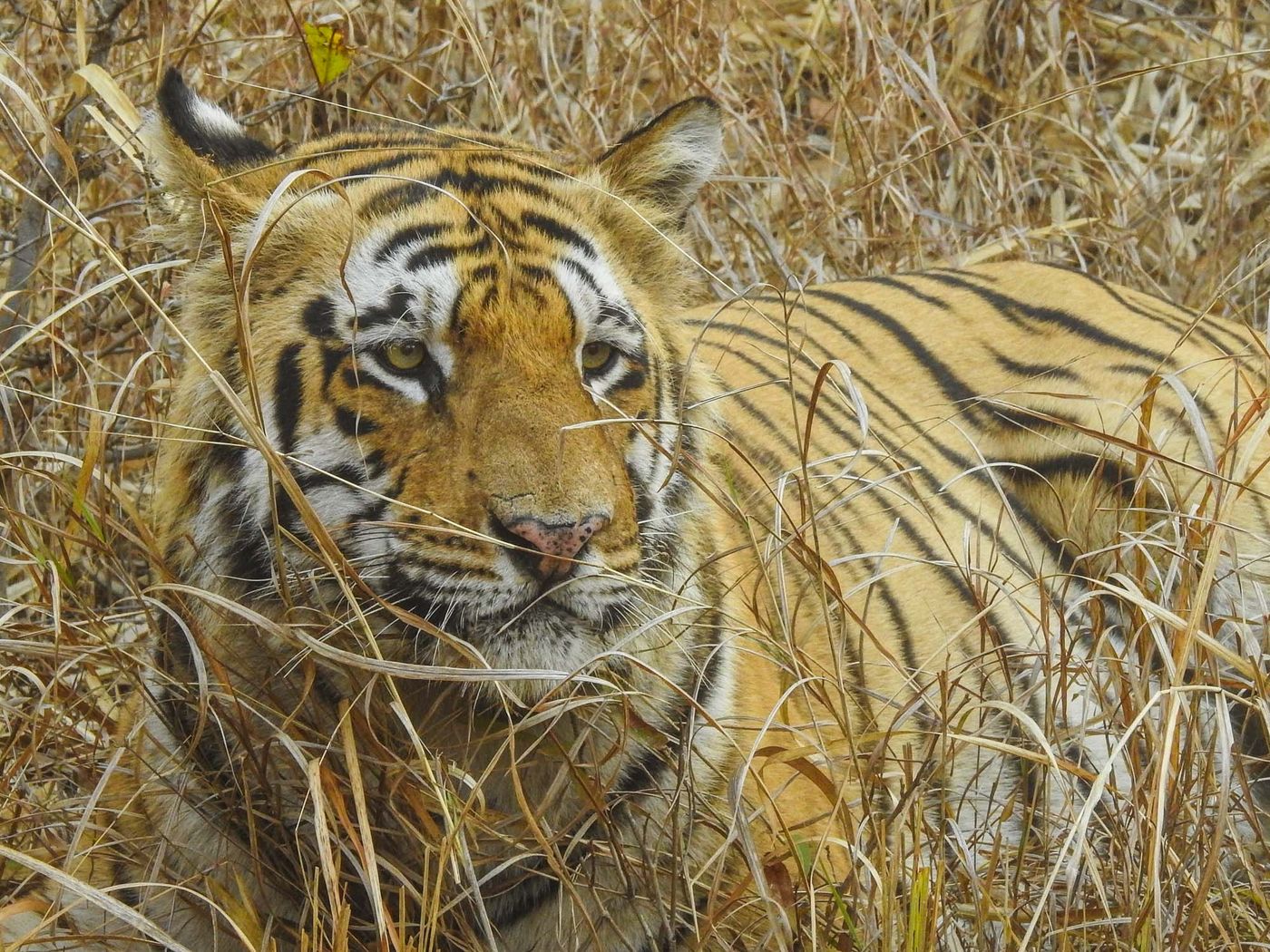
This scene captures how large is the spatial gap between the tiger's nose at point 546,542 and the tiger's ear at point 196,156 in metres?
0.59

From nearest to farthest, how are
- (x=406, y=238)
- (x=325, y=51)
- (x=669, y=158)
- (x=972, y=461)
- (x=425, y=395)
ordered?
1. (x=425, y=395)
2. (x=406, y=238)
3. (x=669, y=158)
4. (x=325, y=51)
5. (x=972, y=461)

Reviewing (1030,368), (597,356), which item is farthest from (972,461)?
(597,356)

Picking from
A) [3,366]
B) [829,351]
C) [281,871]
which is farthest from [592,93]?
[281,871]

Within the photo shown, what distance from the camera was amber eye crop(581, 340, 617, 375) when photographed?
197cm

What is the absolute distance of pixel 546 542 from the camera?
1.68 meters

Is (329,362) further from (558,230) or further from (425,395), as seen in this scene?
(558,230)

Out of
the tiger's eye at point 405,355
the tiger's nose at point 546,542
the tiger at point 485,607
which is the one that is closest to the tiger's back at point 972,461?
the tiger at point 485,607

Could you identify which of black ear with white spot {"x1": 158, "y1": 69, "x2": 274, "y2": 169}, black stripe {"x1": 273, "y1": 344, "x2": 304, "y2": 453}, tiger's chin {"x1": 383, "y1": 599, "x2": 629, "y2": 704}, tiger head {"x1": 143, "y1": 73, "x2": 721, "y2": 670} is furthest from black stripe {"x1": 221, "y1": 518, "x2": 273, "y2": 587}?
black ear with white spot {"x1": 158, "y1": 69, "x2": 274, "y2": 169}

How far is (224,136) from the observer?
6.83 feet

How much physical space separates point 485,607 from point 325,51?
157 cm

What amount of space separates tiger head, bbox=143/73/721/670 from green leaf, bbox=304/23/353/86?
801 millimetres

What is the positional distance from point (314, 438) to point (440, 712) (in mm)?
380

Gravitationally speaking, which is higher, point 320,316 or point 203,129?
point 203,129

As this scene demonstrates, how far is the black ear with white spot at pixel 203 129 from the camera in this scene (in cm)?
198
